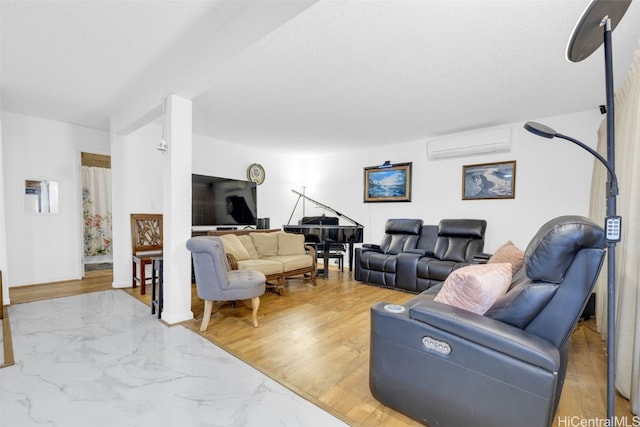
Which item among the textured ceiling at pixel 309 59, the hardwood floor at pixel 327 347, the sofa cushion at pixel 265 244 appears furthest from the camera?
the sofa cushion at pixel 265 244

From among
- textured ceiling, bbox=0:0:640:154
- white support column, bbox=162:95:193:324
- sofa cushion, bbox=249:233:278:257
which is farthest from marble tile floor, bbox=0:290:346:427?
textured ceiling, bbox=0:0:640:154

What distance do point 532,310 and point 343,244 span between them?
3.61 meters

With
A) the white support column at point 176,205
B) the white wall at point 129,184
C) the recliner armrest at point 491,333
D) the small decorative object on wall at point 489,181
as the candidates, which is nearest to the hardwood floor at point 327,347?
the white support column at point 176,205

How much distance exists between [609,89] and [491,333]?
3.71ft

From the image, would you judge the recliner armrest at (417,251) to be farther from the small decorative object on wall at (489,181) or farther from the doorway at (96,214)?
the doorway at (96,214)

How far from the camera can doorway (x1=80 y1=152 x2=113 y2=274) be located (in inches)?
235

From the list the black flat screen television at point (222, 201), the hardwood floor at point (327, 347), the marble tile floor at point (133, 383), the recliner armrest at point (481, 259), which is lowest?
the hardwood floor at point (327, 347)

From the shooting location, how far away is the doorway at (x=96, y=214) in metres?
5.98

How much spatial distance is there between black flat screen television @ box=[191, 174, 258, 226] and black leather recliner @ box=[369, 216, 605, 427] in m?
3.63

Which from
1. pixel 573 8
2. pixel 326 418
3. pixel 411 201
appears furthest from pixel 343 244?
pixel 573 8

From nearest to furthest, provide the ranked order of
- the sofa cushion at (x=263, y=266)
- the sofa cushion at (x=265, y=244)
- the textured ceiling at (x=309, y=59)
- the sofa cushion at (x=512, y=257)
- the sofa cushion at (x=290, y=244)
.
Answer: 1. the textured ceiling at (x=309, y=59)
2. the sofa cushion at (x=512, y=257)
3. the sofa cushion at (x=263, y=266)
4. the sofa cushion at (x=265, y=244)
5. the sofa cushion at (x=290, y=244)

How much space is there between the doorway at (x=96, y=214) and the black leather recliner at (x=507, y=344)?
653 centimetres

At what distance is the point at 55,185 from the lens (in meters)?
4.16

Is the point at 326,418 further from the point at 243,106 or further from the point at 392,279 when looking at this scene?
the point at 243,106
